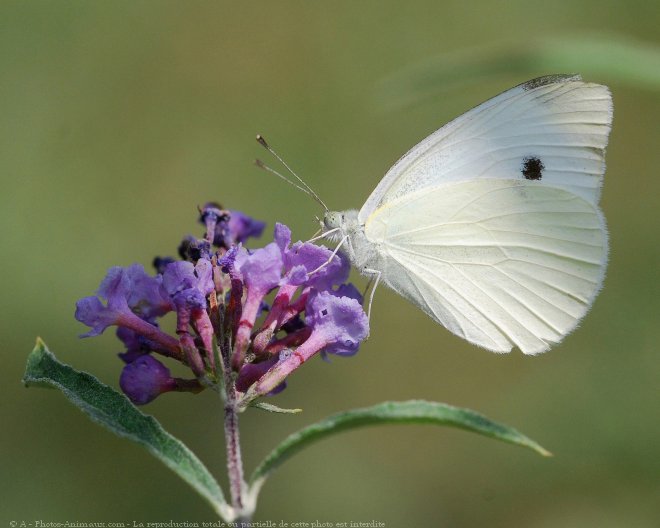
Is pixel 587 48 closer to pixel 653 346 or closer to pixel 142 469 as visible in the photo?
pixel 653 346

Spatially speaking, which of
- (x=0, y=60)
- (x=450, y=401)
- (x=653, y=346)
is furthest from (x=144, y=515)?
(x=0, y=60)

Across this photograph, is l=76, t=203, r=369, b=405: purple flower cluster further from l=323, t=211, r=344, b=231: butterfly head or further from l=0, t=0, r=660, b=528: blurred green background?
l=0, t=0, r=660, b=528: blurred green background

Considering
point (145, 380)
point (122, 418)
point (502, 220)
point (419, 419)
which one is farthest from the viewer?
point (502, 220)

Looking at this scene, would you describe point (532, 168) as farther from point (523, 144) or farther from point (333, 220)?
point (333, 220)

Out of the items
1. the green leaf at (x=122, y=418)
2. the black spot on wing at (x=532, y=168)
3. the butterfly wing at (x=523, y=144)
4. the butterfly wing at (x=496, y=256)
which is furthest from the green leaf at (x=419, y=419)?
the black spot on wing at (x=532, y=168)

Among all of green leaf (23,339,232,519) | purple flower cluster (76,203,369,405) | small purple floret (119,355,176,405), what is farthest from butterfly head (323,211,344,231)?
green leaf (23,339,232,519)

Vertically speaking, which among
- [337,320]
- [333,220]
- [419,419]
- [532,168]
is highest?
[532,168]

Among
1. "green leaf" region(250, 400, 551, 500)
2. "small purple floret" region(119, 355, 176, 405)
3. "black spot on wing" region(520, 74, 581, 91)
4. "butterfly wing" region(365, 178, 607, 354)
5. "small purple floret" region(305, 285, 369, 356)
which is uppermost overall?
"black spot on wing" region(520, 74, 581, 91)

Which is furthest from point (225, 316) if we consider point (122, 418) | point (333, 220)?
point (333, 220)
